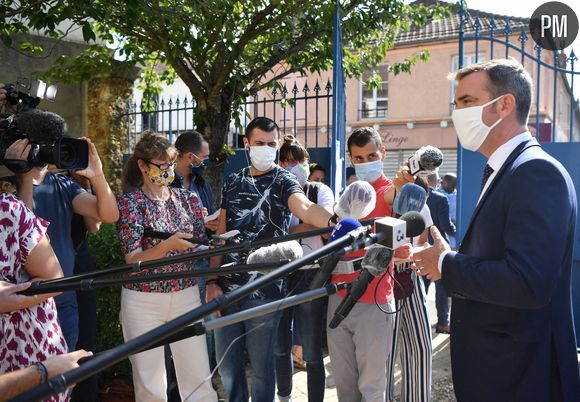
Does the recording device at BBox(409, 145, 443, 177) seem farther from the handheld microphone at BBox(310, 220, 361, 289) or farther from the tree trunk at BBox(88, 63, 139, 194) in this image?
the tree trunk at BBox(88, 63, 139, 194)

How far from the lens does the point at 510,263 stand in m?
1.73

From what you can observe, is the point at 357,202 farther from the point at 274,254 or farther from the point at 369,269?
the point at 369,269

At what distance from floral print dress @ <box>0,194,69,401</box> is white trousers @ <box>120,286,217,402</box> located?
107 centimetres

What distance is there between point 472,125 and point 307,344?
190 cm

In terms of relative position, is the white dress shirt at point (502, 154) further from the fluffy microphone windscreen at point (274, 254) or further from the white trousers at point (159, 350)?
the white trousers at point (159, 350)

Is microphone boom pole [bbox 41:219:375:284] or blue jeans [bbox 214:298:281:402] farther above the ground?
microphone boom pole [bbox 41:219:375:284]

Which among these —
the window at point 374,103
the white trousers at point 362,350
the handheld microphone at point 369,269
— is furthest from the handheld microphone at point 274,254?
the window at point 374,103

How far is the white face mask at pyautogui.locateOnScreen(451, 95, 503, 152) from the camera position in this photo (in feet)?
6.73

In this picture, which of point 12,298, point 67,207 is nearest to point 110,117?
point 67,207

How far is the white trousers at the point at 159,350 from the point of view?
10.1ft

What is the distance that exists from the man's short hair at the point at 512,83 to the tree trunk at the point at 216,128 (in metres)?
4.24

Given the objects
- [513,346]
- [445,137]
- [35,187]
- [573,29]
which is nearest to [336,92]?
[35,187]

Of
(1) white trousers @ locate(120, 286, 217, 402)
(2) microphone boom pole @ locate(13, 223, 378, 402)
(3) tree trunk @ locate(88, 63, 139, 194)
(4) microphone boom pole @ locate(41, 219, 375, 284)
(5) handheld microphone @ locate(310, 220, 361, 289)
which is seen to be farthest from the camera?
(3) tree trunk @ locate(88, 63, 139, 194)
